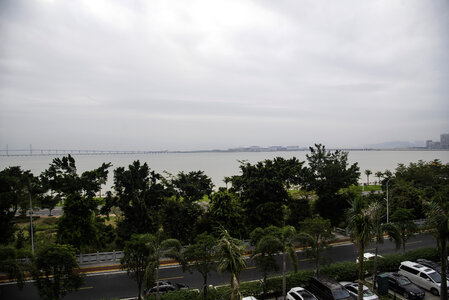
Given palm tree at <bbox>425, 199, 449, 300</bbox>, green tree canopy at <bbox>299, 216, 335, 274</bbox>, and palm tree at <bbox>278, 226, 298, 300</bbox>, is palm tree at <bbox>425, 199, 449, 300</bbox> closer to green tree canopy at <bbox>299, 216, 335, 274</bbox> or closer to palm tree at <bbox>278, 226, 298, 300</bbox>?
green tree canopy at <bbox>299, 216, 335, 274</bbox>

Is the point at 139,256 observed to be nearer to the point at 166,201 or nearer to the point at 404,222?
the point at 166,201

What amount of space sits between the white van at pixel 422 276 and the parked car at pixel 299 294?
7370mm

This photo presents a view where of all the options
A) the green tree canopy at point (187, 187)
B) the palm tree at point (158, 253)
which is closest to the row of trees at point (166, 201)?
the green tree canopy at point (187, 187)

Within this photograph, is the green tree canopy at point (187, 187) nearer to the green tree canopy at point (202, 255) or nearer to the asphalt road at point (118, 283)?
the asphalt road at point (118, 283)

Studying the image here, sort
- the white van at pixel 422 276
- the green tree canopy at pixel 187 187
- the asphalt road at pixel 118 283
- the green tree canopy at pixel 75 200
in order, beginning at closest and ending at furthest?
the white van at pixel 422 276 < the asphalt road at pixel 118 283 < the green tree canopy at pixel 75 200 < the green tree canopy at pixel 187 187

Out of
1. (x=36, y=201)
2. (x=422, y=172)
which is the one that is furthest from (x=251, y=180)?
(x=422, y=172)

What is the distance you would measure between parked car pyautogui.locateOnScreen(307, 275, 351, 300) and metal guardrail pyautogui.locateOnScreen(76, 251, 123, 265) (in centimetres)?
1504

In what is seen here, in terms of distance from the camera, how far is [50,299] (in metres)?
13.1

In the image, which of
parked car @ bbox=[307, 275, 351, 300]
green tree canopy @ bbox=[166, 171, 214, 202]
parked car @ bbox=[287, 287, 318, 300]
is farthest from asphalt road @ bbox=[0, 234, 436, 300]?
green tree canopy @ bbox=[166, 171, 214, 202]

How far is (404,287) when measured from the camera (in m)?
15.7

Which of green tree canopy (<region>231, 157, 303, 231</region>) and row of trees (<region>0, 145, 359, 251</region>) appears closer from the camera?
row of trees (<region>0, 145, 359, 251</region>)

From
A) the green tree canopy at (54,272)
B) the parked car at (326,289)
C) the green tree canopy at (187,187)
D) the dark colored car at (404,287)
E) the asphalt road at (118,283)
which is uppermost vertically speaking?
the green tree canopy at (187,187)

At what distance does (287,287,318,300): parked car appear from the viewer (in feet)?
47.4

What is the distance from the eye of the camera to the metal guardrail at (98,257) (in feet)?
72.1
